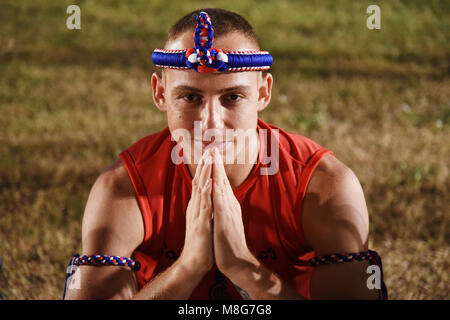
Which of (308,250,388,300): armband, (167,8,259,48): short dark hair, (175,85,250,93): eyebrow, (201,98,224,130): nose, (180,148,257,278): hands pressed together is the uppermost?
(167,8,259,48): short dark hair

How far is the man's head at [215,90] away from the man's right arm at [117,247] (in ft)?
A: 1.49

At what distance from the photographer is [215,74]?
8.99 feet

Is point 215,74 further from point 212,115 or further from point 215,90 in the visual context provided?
point 212,115

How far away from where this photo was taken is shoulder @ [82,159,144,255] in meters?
2.83

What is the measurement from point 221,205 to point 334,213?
23.4 inches

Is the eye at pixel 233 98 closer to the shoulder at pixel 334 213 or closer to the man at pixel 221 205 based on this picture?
the man at pixel 221 205

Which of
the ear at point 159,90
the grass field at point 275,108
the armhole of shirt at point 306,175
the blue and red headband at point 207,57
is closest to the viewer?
the blue and red headband at point 207,57

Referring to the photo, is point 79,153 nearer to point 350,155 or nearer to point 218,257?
point 350,155

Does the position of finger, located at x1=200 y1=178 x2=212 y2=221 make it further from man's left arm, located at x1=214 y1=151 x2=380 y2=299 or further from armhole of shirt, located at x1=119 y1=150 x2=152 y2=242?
armhole of shirt, located at x1=119 y1=150 x2=152 y2=242

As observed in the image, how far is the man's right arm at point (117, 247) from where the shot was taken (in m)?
2.73

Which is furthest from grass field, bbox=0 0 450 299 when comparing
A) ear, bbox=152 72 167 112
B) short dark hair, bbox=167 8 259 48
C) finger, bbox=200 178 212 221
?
short dark hair, bbox=167 8 259 48

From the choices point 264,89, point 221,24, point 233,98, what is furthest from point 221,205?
point 221,24

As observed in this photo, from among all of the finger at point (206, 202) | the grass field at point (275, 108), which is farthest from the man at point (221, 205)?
the grass field at point (275, 108)

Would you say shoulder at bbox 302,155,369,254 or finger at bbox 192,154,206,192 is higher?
finger at bbox 192,154,206,192
